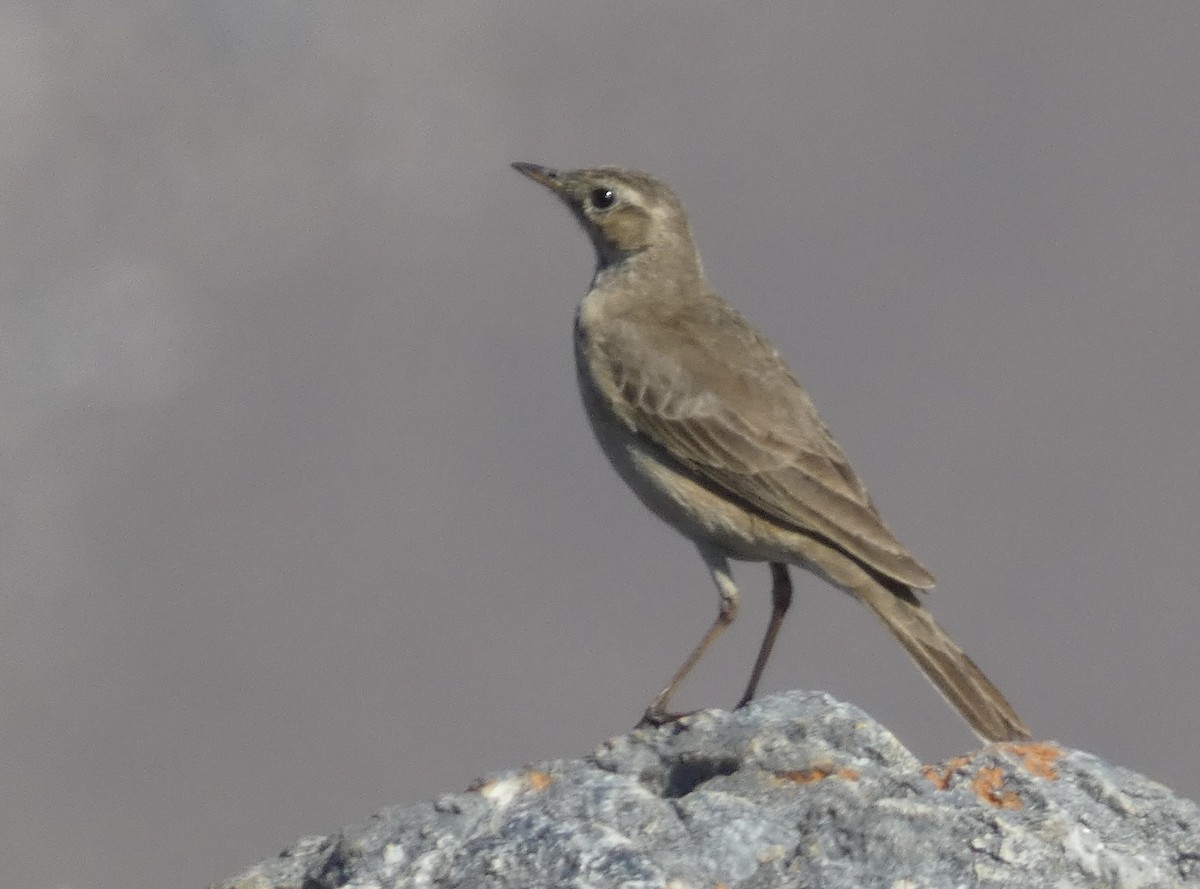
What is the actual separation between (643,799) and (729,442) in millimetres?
4103

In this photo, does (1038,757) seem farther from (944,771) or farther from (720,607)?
(720,607)

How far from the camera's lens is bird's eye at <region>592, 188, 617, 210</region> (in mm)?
11258

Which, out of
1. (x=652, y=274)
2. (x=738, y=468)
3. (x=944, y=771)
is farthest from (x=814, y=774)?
(x=652, y=274)

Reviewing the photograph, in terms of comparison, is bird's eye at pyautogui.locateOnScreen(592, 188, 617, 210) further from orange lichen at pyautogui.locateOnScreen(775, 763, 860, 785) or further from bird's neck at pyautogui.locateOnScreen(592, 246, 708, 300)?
orange lichen at pyautogui.locateOnScreen(775, 763, 860, 785)

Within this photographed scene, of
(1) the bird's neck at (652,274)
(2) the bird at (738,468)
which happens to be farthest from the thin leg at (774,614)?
(1) the bird's neck at (652,274)

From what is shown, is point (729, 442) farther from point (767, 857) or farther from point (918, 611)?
point (767, 857)

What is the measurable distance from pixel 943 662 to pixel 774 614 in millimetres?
1391

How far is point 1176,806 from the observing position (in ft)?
18.3

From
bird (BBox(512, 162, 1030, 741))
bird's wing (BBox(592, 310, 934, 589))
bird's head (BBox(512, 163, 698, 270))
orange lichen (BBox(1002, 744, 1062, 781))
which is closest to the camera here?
orange lichen (BBox(1002, 744, 1062, 781))

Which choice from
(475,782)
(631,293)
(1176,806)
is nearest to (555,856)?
(475,782)

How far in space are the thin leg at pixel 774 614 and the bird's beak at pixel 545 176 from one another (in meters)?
3.12

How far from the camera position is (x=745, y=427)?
948cm

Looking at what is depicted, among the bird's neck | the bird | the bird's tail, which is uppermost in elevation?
the bird's neck

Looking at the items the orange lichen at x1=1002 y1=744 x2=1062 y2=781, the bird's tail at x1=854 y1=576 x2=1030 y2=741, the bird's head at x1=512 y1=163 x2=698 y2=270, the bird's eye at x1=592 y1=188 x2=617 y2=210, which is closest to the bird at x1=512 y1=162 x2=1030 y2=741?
the bird's tail at x1=854 y1=576 x2=1030 y2=741
